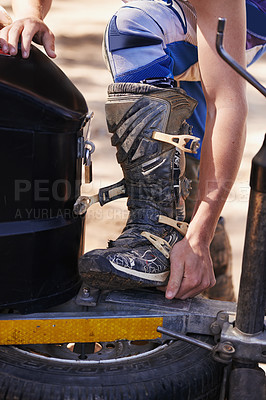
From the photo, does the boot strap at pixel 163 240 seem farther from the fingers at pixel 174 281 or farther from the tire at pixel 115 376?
the tire at pixel 115 376

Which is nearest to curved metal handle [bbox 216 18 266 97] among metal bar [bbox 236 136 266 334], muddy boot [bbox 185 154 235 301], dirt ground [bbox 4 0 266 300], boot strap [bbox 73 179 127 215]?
metal bar [bbox 236 136 266 334]

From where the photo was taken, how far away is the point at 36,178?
1469 millimetres

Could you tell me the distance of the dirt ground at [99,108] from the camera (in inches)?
130

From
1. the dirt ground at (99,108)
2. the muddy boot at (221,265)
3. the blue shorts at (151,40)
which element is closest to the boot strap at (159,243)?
the blue shorts at (151,40)

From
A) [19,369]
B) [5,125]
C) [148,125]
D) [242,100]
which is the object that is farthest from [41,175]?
[242,100]

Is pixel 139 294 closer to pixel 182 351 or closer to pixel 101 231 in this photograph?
pixel 182 351

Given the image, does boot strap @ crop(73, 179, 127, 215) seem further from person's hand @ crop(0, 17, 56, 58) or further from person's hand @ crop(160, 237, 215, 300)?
person's hand @ crop(0, 17, 56, 58)

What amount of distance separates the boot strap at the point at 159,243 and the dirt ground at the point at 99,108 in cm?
140

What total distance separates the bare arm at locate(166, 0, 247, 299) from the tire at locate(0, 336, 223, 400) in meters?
0.21

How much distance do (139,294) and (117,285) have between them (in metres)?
0.10

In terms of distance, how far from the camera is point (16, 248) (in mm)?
1467

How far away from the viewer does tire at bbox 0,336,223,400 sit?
1.30 m

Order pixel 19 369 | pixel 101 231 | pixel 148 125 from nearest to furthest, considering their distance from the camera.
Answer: pixel 19 369 < pixel 148 125 < pixel 101 231

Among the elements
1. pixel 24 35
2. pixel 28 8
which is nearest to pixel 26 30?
pixel 24 35
